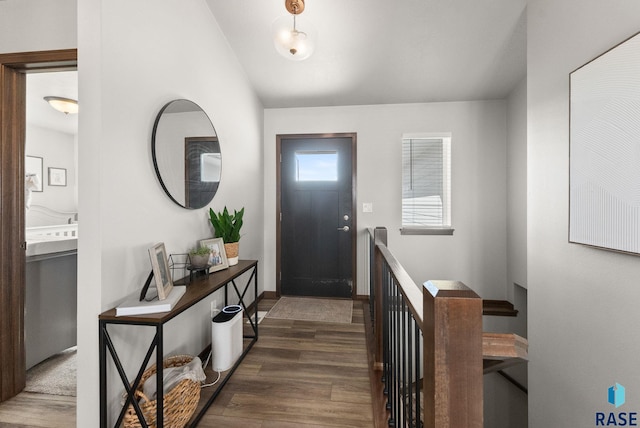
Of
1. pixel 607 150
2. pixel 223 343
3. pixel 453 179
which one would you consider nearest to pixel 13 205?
pixel 223 343

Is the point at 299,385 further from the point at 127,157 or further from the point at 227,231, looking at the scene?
the point at 127,157

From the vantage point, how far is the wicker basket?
1.30 m

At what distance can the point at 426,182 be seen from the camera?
3475mm

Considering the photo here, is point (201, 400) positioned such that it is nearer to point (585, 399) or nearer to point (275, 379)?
point (275, 379)

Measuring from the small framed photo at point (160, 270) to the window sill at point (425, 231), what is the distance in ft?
8.77

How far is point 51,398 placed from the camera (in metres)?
1.72

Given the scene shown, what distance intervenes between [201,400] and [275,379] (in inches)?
18.4

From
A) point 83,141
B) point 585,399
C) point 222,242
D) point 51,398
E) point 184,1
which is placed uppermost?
point 184,1

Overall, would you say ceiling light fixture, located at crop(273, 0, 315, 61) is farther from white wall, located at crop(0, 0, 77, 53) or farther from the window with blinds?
the window with blinds

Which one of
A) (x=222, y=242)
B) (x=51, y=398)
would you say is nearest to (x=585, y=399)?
(x=222, y=242)

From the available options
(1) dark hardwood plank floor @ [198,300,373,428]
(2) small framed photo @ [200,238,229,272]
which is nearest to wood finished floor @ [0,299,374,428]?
(1) dark hardwood plank floor @ [198,300,373,428]

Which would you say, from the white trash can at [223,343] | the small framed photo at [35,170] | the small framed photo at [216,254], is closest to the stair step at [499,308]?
the white trash can at [223,343]

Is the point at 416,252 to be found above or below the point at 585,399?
above

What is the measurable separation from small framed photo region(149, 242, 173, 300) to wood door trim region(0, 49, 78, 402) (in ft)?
3.43
